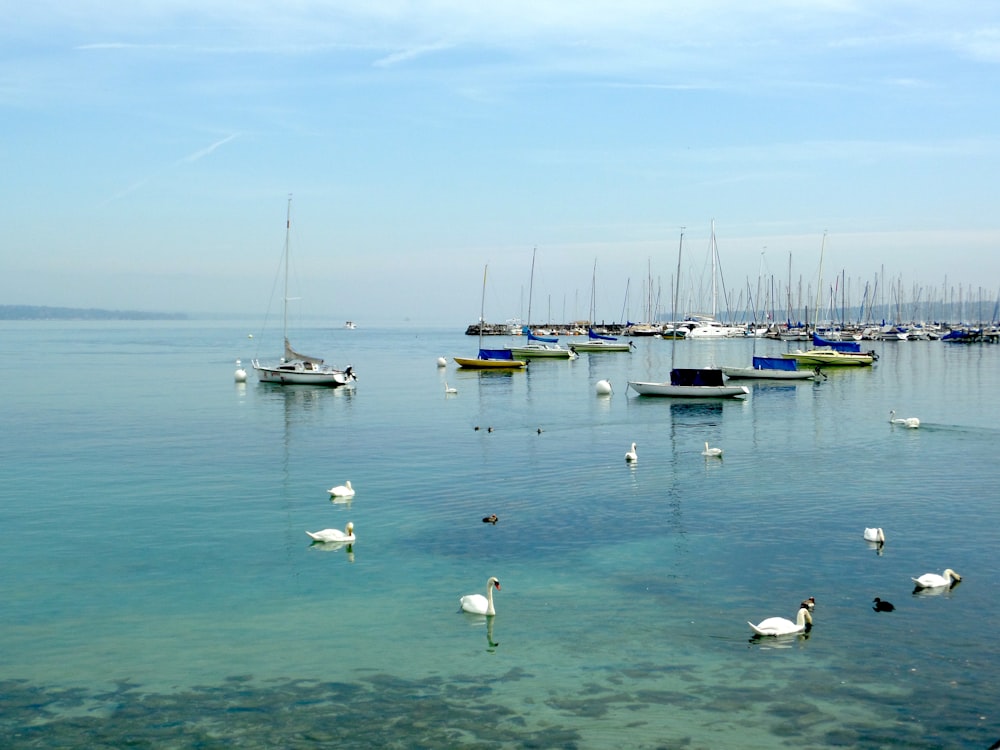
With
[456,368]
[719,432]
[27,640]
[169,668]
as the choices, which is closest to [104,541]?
[27,640]

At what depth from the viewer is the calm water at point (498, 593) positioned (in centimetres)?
1717

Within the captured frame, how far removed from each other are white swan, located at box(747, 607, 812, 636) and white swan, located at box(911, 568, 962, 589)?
5.02 m

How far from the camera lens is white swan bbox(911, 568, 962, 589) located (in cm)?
2431

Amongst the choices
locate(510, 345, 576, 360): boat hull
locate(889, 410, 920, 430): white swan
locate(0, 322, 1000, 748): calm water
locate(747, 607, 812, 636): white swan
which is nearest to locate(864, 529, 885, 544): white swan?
locate(0, 322, 1000, 748): calm water

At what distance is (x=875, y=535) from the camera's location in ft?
95.3

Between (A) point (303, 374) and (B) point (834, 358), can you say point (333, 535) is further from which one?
(B) point (834, 358)

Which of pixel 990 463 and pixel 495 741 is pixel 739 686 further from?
pixel 990 463

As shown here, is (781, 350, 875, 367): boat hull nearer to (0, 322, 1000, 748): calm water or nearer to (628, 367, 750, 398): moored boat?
(628, 367, 750, 398): moored boat

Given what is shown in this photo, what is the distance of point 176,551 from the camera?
2855cm

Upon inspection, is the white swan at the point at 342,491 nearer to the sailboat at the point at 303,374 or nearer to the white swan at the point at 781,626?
the white swan at the point at 781,626

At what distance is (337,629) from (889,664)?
1232cm

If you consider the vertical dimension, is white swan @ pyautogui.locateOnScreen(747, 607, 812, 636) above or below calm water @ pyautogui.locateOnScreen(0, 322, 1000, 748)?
above

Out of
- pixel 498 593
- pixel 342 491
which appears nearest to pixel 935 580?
pixel 498 593

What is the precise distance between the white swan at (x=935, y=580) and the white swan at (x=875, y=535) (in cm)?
414
